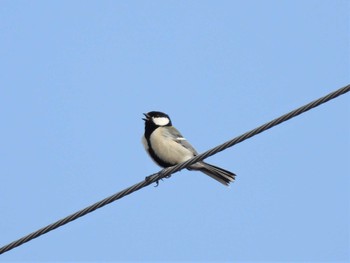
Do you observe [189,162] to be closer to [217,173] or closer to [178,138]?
[217,173]

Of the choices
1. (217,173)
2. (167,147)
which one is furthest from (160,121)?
(217,173)

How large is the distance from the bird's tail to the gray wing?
38 cm

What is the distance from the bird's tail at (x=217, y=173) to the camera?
8.48 metres

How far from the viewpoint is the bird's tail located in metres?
8.48

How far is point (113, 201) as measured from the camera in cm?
631

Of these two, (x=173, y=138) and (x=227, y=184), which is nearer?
(x=227, y=184)

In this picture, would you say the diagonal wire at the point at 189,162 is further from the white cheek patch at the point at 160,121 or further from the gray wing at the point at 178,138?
the white cheek patch at the point at 160,121

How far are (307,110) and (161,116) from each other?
415 centimetres

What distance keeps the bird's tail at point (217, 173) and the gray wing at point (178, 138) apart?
0.38 m

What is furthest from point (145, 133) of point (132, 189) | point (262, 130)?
point (262, 130)

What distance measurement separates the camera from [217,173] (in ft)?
28.1

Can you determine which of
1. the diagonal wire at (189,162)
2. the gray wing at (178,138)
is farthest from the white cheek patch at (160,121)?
the diagonal wire at (189,162)

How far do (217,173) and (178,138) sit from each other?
0.82m

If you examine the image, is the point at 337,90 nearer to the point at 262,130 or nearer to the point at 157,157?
the point at 262,130
